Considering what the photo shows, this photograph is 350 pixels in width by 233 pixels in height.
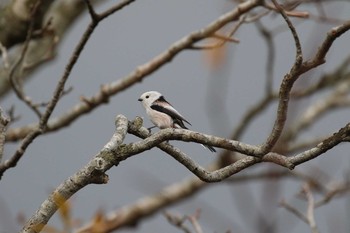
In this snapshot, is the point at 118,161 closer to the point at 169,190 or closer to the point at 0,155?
the point at 0,155

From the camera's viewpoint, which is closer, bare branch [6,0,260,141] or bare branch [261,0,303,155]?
bare branch [261,0,303,155]

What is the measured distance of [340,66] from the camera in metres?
6.52

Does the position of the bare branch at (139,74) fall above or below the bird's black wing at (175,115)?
above

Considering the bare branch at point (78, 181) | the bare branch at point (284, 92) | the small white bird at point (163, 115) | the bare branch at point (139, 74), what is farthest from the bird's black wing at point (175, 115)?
the bare branch at point (139, 74)

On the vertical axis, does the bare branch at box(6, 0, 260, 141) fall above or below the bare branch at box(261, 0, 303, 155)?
above

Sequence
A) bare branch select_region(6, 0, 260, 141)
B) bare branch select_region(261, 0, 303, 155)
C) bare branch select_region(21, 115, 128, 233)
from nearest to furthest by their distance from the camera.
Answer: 1. bare branch select_region(261, 0, 303, 155)
2. bare branch select_region(21, 115, 128, 233)
3. bare branch select_region(6, 0, 260, 141)

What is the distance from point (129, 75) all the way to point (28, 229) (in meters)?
2.31

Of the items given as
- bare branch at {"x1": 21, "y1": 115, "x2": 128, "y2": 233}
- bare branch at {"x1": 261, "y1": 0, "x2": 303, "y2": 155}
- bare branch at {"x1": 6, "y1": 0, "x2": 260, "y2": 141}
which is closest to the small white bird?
bare branch at {"x1": 21, "y1": 115, "x2": 128, "y2": 233}

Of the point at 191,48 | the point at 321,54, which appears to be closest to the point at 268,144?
the point at 321,54

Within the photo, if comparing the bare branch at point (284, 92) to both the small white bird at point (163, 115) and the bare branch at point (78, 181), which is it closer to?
the bare branch at point (78, 181)

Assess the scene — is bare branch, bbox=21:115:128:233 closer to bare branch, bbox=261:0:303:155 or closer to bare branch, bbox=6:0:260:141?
bare branch, bbox=261:0:303:155

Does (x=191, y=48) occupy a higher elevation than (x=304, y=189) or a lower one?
higher

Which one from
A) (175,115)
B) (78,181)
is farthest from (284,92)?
(175,115)

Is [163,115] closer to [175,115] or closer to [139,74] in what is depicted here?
[175,115]
